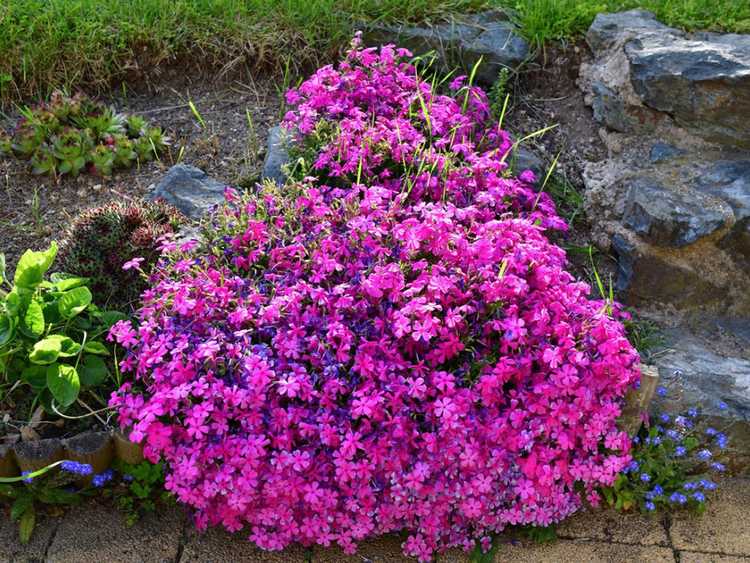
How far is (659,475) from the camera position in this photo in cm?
291

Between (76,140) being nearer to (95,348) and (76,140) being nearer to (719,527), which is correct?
(95,348)

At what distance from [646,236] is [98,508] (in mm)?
2402

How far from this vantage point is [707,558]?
9.18 feet

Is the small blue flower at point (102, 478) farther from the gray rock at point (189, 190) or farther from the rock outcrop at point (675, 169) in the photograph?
the rock outcrop at point (675, 169)

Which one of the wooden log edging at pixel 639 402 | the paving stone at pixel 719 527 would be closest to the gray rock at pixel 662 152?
the wooden log edging at pixel 639 402

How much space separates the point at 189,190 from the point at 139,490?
4.74 feet

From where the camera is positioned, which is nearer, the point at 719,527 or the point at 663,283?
the point at 719,527

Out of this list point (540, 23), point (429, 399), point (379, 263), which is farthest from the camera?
point (540, 23)

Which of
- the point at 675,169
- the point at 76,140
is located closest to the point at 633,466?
the point at 675,169

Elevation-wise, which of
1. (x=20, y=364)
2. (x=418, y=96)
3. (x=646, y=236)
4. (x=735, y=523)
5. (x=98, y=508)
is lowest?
(x=98, y=508)

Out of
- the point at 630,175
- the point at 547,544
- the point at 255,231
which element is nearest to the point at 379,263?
the point at 255,231

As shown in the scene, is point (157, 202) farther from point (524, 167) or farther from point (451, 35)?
point (451, 35)

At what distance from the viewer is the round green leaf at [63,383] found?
2715mm

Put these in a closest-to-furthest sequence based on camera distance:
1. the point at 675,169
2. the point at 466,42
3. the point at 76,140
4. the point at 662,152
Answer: the point at 675,169 → the point at 662,152 → the point at 76,140 → the point at 466,42
